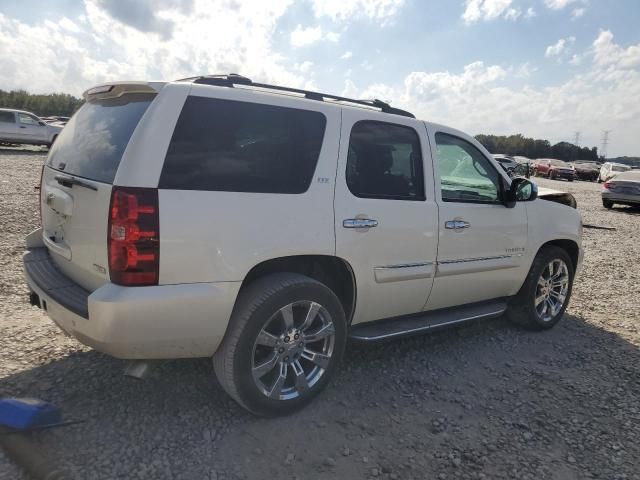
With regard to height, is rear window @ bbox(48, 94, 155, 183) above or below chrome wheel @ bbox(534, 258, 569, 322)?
above

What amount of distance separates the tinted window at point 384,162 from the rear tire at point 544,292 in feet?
5.87

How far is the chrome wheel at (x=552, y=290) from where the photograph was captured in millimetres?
4910

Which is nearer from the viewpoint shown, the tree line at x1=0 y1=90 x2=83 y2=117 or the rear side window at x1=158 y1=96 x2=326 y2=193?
the rear side window at x1=158 y1=96 x2=326 y2=193

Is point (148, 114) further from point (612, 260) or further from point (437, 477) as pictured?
point (612, 260)

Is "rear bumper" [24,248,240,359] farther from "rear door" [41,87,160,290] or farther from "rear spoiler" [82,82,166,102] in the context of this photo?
"rear spoiler" [82,82,166,102]

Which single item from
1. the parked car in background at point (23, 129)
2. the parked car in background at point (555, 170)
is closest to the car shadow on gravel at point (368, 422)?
the parked car in background at point (23, 129)

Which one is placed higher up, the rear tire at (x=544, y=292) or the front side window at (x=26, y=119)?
the front side window at (x=26, y=119)

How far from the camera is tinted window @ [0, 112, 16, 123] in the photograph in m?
21.6

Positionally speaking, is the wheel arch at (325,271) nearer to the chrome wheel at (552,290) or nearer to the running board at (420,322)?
the running board at (420,322)

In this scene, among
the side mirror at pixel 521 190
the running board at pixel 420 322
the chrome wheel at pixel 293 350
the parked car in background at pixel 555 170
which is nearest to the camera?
the chrome wheel at pixel 293 350

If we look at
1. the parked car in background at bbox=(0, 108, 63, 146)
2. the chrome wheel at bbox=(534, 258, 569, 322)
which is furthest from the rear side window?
the parked car in background at bbox=(0, 108, 63, 146)

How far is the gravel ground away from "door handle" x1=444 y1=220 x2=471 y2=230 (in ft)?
3.64

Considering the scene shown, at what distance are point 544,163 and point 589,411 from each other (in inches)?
1521

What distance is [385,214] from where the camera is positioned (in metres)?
3.44
